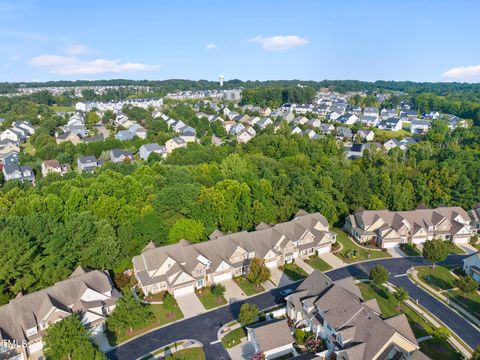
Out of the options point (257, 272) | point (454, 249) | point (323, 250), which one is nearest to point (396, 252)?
point (454, 249)

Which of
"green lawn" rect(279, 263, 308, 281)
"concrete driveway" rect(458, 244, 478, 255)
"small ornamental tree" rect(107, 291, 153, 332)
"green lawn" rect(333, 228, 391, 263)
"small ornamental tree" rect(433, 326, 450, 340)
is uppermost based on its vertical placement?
"small ornamental tree" rect(107, 291, 153, 332)

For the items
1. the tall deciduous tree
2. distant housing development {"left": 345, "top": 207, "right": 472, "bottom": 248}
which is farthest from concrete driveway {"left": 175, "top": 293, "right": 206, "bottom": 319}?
distant housing development {"left": 345, "top": 207, "right": 472, "bottom": 248}

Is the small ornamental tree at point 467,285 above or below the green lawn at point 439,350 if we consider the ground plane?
above

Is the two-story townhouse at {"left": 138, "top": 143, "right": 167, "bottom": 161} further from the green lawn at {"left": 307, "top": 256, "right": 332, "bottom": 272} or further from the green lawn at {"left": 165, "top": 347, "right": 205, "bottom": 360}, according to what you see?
the green lawn at {"left": 165, "top": 347, "right": 205, "bottom": 360}

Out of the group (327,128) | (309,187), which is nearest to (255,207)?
(309,187)

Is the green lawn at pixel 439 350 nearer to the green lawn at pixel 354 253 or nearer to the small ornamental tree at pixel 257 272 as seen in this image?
the green lawn at pixel 354 253

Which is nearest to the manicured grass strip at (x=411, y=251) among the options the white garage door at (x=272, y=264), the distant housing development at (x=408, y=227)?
the distant housing development at (x=408, y=227)
